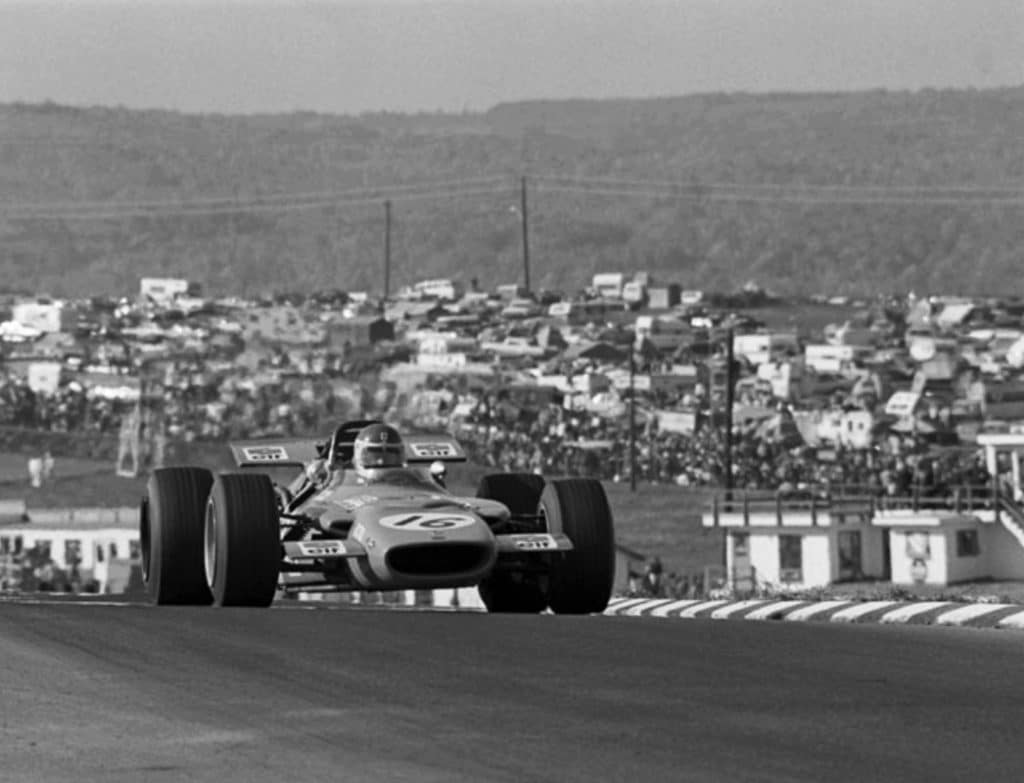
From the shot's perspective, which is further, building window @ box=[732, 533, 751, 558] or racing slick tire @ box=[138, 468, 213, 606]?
building window @ box=[732, 533, 751, 558]

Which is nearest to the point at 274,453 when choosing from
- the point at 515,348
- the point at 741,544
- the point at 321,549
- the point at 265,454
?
the point at 265,454

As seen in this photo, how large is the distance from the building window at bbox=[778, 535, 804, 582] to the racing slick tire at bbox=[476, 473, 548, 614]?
38914 mm

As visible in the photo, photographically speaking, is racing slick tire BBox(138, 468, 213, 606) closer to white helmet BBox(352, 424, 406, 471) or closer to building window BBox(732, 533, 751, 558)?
white helmet BBox(352, 424, 406, 471)

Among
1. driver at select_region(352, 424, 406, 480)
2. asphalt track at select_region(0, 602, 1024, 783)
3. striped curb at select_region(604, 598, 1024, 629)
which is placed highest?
driver at select_region(352, 424, 406, 480)

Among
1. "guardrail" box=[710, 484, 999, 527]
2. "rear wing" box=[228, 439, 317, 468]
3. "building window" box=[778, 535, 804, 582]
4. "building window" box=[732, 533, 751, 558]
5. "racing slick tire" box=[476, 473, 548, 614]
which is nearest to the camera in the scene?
"racing slick tire" box=[476, 473, 548, 614]

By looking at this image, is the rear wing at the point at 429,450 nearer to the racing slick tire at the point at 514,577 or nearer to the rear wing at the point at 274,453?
the racing slick tire at the point at 514,577

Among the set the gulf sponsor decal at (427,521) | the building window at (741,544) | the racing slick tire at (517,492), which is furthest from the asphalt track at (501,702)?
the building window at (741,544)

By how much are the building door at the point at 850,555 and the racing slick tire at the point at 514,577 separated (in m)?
38.2

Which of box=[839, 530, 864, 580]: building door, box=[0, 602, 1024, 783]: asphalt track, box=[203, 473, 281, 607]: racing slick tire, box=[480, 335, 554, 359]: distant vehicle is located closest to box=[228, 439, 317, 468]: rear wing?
box=[203, 473, 281, 607]: racing slick tire

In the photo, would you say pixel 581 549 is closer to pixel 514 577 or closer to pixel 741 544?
pixel 514 577

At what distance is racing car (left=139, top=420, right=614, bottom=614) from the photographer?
19828mm

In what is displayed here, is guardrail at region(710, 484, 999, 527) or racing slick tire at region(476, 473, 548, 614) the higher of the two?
guardrail at region(710, 484, 999, 527)

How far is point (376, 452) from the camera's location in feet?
69.0

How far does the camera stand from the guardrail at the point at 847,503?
5656 centimetres
